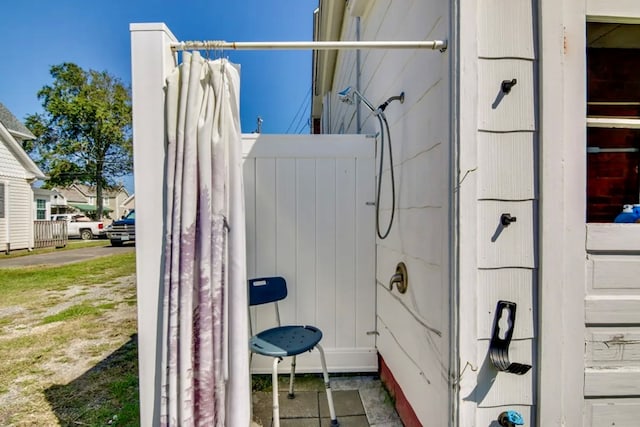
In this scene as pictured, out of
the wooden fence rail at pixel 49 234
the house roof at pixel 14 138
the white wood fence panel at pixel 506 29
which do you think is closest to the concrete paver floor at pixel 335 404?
the white wood fence panel at pixel 506 29

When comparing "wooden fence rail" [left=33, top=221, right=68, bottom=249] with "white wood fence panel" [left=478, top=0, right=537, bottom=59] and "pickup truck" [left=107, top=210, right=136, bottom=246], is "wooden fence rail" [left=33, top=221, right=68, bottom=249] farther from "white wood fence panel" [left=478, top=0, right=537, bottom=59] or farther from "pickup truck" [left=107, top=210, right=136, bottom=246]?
"white wood fence panel" [left=478, top=0, right=537, bottom=59]

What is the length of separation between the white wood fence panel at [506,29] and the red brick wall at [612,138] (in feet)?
1.31

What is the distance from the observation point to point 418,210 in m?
1.52

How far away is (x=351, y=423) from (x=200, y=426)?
3.32 ft

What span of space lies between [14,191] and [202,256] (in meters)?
12.3

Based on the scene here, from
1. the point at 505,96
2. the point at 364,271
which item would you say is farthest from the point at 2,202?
the point at 505,96

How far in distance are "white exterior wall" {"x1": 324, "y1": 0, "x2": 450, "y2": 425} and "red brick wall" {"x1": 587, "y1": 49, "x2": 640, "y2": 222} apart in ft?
2.05

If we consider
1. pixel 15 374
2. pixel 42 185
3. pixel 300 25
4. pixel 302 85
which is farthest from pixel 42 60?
pixel 15 374

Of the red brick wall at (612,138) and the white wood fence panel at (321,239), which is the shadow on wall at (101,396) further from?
the red brick wall at (612,138)

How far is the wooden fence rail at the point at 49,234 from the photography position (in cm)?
1073

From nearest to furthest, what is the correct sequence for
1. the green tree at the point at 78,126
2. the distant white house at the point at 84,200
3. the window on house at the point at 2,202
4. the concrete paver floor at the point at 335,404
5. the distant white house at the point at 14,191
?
the concrete paver floor at the point at 335,404
the window on house at the point at 2,202
the distant white house at the point at 14,191
the green tree at the point at 78,126
the distant white house at the point at 84,200

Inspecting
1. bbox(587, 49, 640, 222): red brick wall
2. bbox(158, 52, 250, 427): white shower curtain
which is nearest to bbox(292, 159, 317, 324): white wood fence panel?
bbox(158, 52, 250, 427): white shower curtain

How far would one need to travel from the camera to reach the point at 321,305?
242cm

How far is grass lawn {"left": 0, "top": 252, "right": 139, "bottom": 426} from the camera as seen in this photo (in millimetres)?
1995
